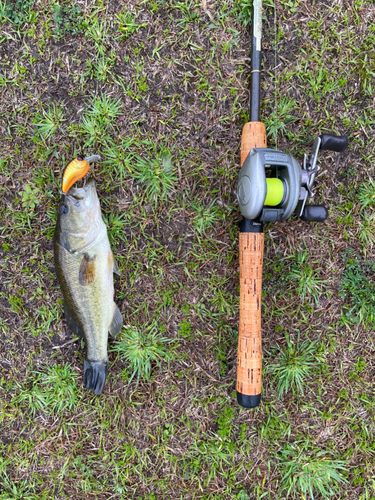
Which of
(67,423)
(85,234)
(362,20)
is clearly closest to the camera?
(85,234)

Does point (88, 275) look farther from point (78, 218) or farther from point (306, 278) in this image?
point (306, 278)

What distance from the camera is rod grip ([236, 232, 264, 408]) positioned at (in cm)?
241

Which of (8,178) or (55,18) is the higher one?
(55,18)

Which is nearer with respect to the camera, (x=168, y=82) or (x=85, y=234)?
(x=85, y=234)

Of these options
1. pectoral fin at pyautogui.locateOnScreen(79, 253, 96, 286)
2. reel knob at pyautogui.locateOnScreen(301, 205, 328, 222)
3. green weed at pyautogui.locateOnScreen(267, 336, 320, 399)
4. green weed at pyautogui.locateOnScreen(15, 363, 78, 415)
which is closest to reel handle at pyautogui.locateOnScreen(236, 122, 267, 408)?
reel knob at pyautogui.locateOnScreen(301, 205, 328, 222)

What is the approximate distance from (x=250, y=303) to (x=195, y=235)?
0.78 metres

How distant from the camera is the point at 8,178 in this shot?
116 inches

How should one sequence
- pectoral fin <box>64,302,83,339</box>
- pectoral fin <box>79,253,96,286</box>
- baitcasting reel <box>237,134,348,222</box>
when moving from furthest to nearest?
1. pectoral fin <box>64,302,83,339</box>
2. pectoral fin <box>79,253,96,286</box>
3. baitcasting reel <box>237,134,348,222</box>

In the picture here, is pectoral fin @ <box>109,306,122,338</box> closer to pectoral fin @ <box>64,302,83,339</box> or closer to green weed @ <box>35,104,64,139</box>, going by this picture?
pectoral fin @ <box>64,302,83,339</box>

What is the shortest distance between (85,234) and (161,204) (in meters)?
0.71

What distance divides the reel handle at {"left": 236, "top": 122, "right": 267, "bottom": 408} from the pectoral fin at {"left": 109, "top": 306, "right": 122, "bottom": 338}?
1.05 meters

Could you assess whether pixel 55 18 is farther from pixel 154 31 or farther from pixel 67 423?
pixel 67 423

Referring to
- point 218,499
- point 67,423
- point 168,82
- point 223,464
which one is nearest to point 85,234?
point 168,82

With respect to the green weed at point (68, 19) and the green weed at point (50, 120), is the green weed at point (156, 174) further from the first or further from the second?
the green weed at point (68, 19)
